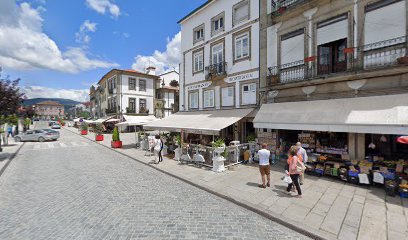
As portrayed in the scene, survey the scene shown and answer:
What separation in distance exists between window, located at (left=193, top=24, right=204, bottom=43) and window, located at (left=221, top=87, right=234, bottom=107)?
532 cm

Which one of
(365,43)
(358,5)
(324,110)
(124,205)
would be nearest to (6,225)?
(124,205)

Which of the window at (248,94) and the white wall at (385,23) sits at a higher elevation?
the white wall at (385,23)

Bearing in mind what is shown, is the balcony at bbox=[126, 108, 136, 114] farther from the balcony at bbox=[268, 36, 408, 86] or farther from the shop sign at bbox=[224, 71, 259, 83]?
the balcony at bbox=[268, 36, 408, 86]

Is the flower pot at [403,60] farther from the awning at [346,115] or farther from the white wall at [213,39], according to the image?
the white wall at [213,39]

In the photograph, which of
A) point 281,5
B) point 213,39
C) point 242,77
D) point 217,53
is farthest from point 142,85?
point 281,5

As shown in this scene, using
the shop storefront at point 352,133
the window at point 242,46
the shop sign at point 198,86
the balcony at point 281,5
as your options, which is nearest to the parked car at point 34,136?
the shop sign at point 198,86

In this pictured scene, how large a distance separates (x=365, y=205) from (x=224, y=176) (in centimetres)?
470

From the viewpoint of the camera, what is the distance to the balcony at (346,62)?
741 cm

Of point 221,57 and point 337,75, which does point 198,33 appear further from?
point 337,75

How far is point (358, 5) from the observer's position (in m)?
8.37

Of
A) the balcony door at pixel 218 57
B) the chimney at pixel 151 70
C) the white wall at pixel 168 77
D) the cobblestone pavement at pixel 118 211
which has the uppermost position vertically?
the chimney at pixel 151 70

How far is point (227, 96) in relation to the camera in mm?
14133

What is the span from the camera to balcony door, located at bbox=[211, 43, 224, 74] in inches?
566

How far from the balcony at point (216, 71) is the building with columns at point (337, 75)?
321 cm
